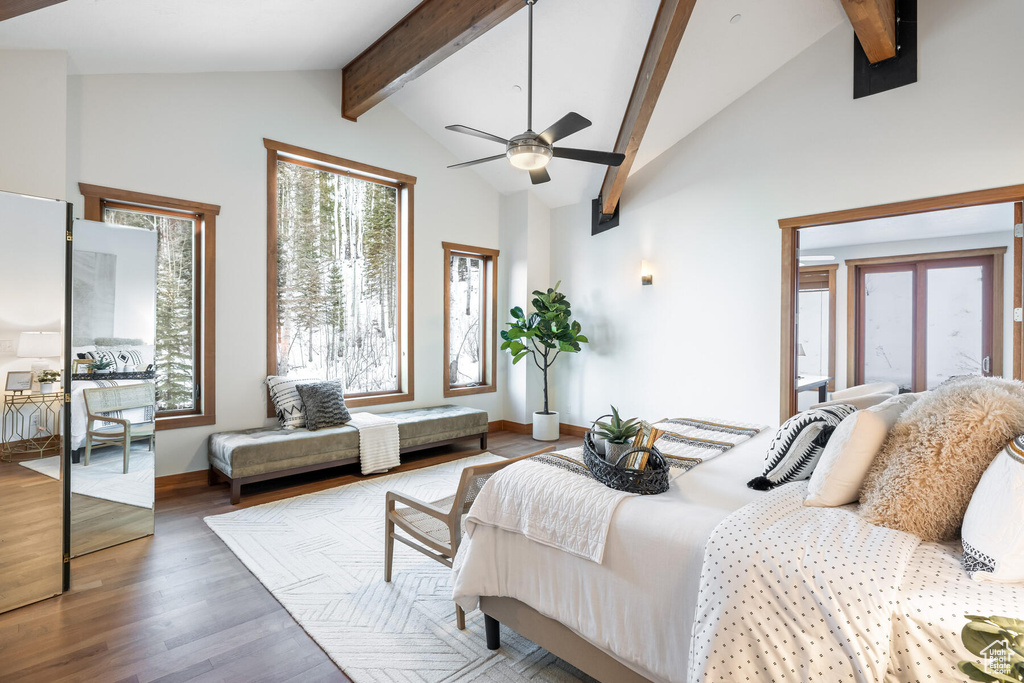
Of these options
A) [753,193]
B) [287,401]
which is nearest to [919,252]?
[753,193]

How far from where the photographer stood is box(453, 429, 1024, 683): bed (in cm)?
113

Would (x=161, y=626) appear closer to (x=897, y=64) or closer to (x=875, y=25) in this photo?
(x=875, y=25)

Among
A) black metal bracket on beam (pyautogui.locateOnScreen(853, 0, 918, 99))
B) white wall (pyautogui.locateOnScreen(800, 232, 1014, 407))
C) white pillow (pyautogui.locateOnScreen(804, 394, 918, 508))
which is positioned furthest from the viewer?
black metal bracket on beam (pyautogui.locateOnScreen(853, 0, 918, 99))

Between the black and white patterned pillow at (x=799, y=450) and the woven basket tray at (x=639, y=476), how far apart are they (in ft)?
1.23

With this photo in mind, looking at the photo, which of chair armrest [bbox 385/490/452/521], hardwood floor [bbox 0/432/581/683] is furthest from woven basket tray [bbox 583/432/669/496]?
hardwood floor [bbox 0/432/581/683]

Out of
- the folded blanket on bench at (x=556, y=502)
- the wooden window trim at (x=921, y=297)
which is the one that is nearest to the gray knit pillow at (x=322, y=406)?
the folded blanket on bench at (x=556, y=502)

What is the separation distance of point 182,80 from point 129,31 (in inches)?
33.9

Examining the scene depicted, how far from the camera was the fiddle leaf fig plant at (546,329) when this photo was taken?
5766mm

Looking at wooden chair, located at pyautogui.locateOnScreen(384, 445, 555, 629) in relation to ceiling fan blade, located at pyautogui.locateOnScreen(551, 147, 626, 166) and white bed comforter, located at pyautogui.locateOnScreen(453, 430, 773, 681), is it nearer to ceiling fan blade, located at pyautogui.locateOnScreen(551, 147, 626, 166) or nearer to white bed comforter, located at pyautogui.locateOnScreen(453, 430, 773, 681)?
white bed comforter, located at pyautogui.locateOnScreen(453, 430, 773, 681)

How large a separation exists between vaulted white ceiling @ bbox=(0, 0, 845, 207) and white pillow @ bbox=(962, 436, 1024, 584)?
11.9 ft

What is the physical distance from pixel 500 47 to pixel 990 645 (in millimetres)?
4660

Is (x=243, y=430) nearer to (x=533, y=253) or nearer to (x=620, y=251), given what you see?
(x=533, y=253)

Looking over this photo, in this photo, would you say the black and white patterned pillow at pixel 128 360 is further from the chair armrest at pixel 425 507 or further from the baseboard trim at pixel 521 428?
the baseboard trim at pixel 521 428

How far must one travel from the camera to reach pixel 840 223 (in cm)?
415
